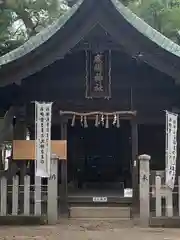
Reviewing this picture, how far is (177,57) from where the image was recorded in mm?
11242

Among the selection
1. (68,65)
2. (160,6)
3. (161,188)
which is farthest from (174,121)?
(160,6)

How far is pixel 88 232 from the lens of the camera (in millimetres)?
9227

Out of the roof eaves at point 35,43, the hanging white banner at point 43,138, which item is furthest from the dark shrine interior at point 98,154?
the roof eaves at point 35,43

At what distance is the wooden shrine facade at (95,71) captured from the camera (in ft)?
37.0

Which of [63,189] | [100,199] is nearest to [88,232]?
[100,199]

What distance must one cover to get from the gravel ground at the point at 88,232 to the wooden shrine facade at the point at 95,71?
1799 mm

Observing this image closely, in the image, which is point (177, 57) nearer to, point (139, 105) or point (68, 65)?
point (139, 105)

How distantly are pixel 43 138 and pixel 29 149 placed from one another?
0.77 metres

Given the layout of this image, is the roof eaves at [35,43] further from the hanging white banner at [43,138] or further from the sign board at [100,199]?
the sign board at [100,199]

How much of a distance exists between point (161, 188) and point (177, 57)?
342 centimetres

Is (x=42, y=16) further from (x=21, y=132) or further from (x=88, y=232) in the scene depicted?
(x=88, y=232)

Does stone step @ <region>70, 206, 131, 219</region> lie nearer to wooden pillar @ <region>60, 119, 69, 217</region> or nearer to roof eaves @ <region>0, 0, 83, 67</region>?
wooden pillar @ <region>60, 119, 69, 217</region>

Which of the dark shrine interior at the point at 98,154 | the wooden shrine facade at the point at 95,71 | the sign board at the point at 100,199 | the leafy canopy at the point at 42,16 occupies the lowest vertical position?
the sign board at the point at 100,199

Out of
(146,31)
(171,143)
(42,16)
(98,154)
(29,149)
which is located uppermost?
(42,16)
